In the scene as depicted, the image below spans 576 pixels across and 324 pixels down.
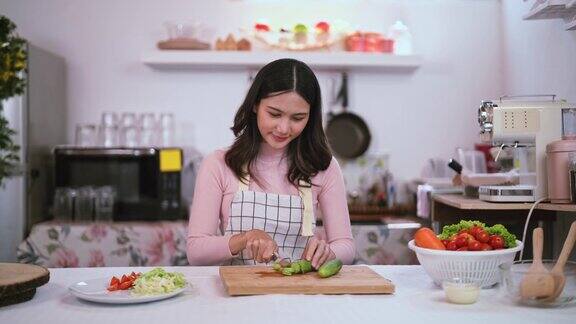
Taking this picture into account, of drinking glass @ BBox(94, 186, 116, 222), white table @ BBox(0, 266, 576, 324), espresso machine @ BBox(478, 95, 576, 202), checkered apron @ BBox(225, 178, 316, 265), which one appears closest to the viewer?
white table @ BBox(0, 266, 576, 324)

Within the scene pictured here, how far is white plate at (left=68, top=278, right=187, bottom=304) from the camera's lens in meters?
1.65

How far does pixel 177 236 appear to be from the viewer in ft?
12.7

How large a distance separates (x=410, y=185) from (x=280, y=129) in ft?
7.79

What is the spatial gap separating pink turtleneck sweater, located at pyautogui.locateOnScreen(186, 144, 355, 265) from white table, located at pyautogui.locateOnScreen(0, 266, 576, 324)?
448 millimetres

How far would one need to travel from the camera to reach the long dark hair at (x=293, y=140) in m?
2.37

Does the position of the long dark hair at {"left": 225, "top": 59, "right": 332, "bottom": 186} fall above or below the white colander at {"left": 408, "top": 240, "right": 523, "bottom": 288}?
above

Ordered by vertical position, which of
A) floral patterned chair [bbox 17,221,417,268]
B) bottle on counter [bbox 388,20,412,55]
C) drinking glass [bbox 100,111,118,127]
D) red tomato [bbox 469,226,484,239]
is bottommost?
floral patterned chair [bbox 17,221,417,268]

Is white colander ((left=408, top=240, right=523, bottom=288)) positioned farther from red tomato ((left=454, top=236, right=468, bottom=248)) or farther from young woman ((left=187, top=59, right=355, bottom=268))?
young woman ((left=187, top=59, right=355, bottom=268))

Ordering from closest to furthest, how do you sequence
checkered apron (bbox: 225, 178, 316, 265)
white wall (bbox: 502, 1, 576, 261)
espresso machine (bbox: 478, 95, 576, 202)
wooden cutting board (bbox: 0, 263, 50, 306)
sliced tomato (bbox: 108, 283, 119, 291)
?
wooden cutting board (bbox: 0, 263, 50, 306) → sliced tomato (bbox: 108, 283, 119, 291) → checkered apron (bbox: 225, 178, 316, 265) → espresso machine (bbox: 478, 95, 576, 202) → white wall (bbox: 502, 1, 576, 261)

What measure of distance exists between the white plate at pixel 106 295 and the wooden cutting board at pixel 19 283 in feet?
0.29

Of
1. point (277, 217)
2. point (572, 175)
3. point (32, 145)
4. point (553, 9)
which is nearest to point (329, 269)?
point (277, 217)

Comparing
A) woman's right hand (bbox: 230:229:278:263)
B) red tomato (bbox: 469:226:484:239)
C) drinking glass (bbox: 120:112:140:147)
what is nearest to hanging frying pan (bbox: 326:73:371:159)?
drinking glass (bbox: 120:112:140:147)

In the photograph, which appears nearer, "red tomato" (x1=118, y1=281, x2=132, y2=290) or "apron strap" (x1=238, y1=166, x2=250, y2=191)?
"red tomato" (x1=118, y1=281, x2=132, y2=290)

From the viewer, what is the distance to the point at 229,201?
97.4 inches
